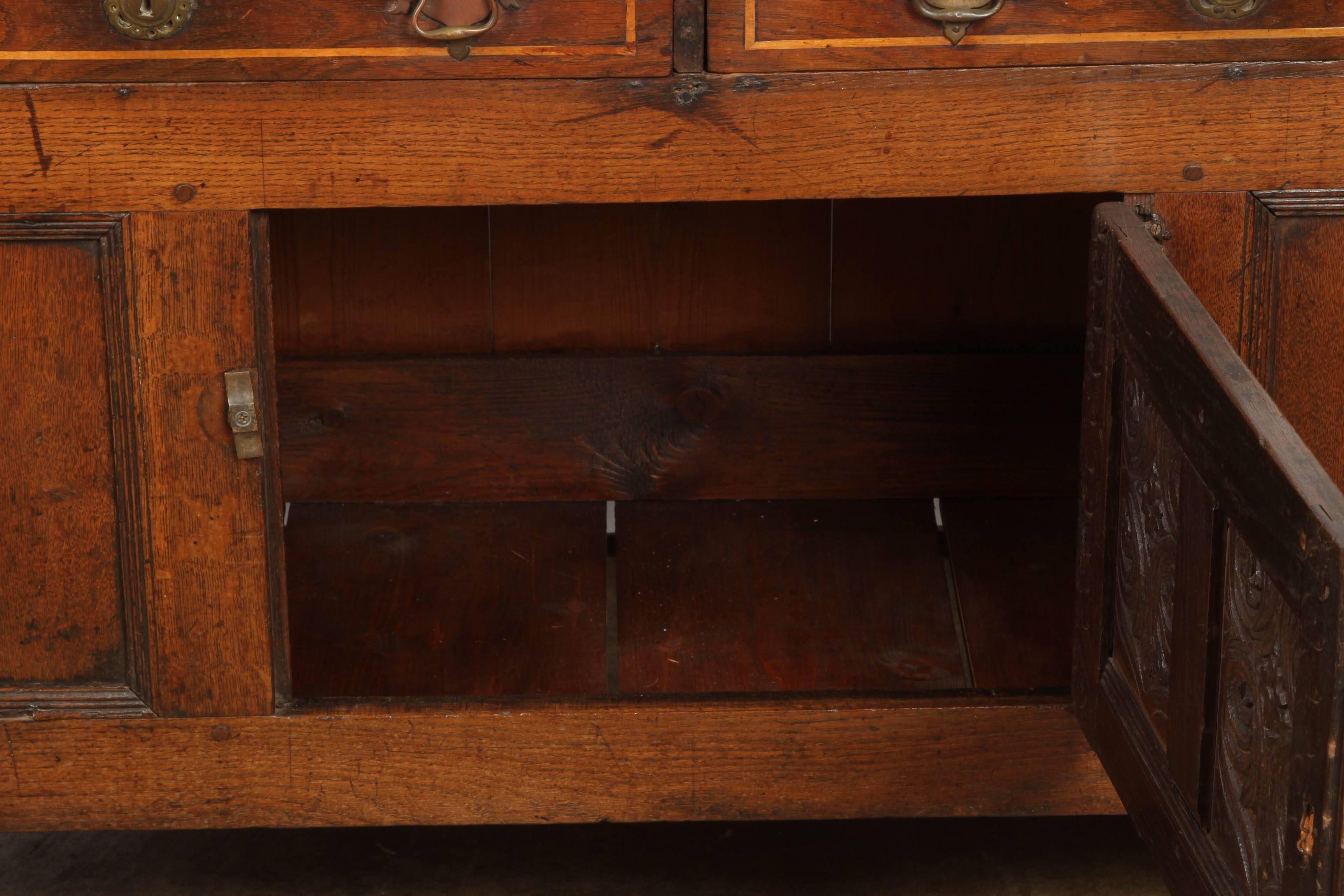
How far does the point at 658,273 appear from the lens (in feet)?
6.60

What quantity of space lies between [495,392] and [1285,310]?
1051 millimetres

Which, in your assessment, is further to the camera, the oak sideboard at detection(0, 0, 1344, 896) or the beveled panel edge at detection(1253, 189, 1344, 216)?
the beveled panel edge at detection(1253, 189, 1344, 216)

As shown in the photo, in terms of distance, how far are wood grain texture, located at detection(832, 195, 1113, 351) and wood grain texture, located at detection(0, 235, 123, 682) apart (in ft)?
3.41

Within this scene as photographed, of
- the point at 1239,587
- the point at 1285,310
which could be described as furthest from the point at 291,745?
the point at 1285,310

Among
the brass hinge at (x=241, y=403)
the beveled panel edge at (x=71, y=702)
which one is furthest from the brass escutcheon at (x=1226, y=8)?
the beveled panel edge at (x=71, y=702)

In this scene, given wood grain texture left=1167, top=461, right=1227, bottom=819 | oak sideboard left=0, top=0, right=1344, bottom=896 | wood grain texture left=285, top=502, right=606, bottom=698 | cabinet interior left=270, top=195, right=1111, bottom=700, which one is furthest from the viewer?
cabinet interior left=270, top=195, right=1111, bottom=700

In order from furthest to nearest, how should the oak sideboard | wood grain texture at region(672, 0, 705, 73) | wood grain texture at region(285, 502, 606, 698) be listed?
wood grain texture at region(285, 502, 606, 698) < wood grain texture at region(672, 0, 705, 73) < the oak sideboard

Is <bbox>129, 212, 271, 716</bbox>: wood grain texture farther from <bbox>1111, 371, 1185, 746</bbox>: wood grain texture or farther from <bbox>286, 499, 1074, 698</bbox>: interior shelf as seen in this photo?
<bbox>1111, 371, 1185, 746</bbox>: wood grain texture

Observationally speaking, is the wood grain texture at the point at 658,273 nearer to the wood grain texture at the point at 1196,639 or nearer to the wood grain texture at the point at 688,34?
the wood grain texture at the point at 688,34

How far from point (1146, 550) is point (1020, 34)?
18.1 inches

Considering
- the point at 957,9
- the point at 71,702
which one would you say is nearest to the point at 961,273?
the point at 957,9

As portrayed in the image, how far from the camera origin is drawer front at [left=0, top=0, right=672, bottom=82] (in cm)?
124

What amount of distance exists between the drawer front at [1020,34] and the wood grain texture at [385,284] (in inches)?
32.0

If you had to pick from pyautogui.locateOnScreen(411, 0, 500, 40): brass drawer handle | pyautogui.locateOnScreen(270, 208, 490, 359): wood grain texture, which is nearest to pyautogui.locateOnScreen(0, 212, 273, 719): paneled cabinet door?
pyautogui.locateOnScreen(411, 0, 500, 40): brass drawer handle
